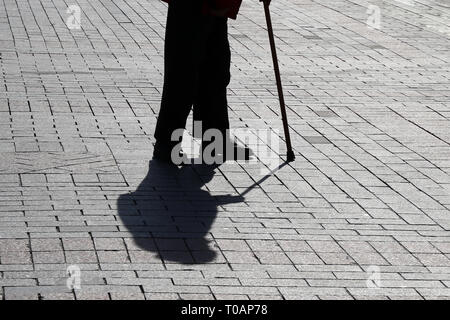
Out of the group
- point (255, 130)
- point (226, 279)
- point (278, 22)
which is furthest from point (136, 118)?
point (278, 22)

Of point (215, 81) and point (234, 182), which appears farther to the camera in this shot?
point (215, 81)

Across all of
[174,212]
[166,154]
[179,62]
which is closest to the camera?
[174,212]

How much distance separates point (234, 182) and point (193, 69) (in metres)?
0.95

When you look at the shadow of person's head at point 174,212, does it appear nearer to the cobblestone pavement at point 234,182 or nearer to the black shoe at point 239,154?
the cobblestone pavement at point 234,182

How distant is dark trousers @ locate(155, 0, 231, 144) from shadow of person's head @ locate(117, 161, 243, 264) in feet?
1.40

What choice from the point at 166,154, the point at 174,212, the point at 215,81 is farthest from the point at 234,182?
the point at 215,81

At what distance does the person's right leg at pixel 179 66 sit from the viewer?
8.44m

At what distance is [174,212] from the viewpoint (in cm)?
750

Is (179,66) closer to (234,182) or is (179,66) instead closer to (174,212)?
(234,182)

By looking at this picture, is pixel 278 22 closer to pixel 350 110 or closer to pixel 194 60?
pixel 350 110

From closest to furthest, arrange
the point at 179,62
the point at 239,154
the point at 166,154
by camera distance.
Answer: the point at 179,62 → the point at 166,154 → the point at 239,154

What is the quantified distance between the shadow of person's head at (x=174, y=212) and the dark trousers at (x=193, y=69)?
1.40 ft

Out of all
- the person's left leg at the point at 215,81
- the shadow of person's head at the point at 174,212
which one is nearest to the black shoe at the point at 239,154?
the person's left leg at the point at 215,81

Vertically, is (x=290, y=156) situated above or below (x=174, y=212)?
below
